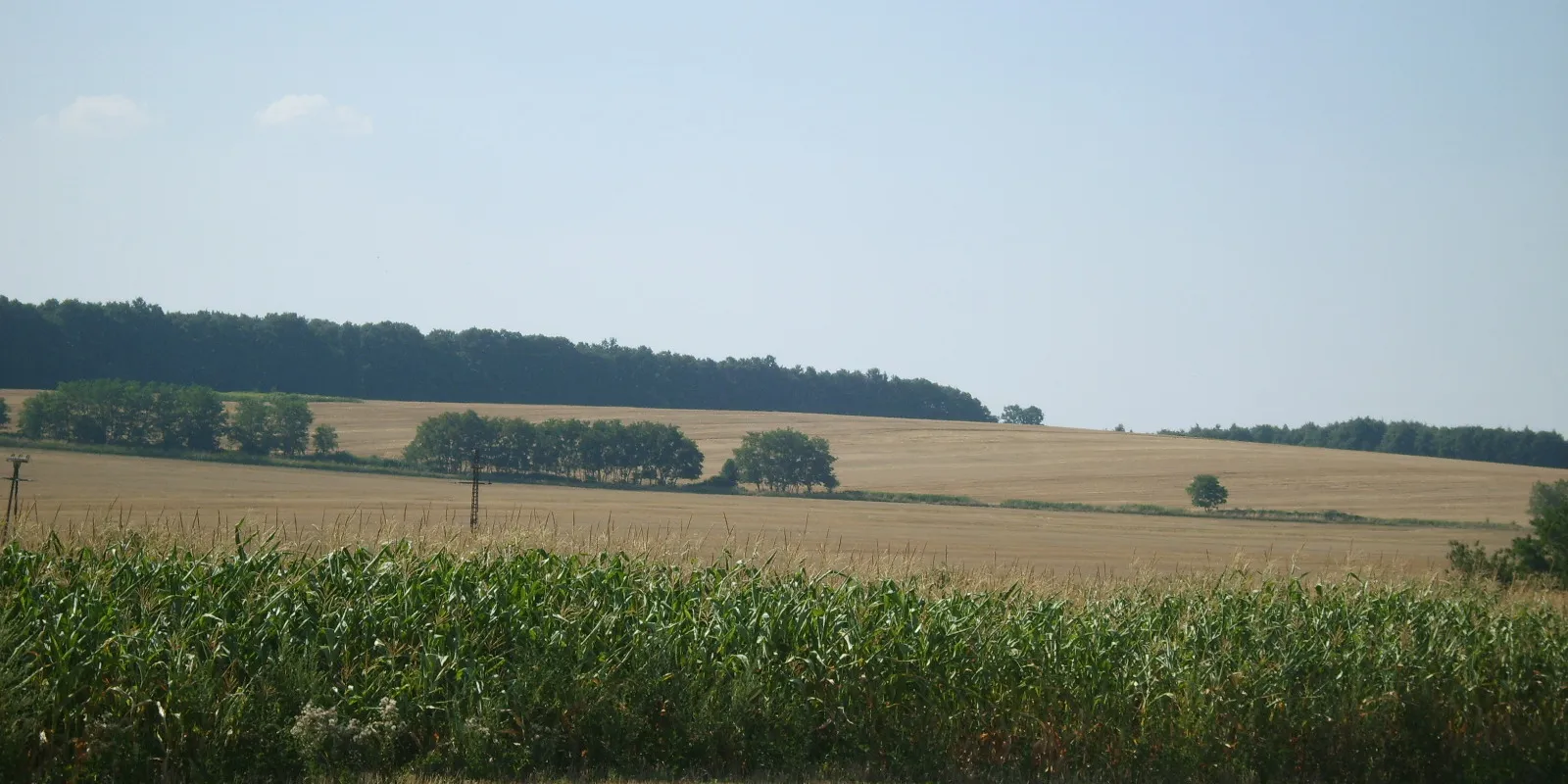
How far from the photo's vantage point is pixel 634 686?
9.46 m

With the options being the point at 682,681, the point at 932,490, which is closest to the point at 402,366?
the point at 932,490

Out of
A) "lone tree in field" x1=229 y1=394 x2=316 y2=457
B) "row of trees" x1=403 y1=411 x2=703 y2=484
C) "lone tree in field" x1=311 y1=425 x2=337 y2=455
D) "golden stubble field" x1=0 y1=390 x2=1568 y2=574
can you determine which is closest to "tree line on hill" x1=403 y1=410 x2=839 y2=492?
"row of trees" x1=403 y1=411 x2=703 y2=484

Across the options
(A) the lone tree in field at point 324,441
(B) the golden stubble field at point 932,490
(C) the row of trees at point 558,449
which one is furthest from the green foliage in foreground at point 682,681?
(A) the lone tree in field at point 324,441

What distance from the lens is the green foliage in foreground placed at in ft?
27.9

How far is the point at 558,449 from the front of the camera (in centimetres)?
6894

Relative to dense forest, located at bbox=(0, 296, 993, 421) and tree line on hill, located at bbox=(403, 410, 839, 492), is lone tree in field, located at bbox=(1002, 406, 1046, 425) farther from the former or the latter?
tree line on hill, located at bbox=(403, 410, 839, 492)

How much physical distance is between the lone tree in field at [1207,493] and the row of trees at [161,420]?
48.4 m

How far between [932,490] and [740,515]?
789 inches

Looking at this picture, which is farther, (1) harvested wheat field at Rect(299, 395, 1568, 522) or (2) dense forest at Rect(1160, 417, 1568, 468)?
(2) dense forest at Rect(1160, 417, 1568, 468)

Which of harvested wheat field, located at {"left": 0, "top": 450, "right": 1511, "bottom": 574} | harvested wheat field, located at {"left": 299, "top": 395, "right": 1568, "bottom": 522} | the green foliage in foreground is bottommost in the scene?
harvested wheat field, located at {"left": 0, "top": 450, "right": 1511, "bottom": 574}

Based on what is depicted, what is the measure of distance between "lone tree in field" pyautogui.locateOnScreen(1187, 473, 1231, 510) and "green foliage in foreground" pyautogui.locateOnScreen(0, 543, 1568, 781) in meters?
51.4

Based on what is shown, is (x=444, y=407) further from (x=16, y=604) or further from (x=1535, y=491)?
(x=16, y=604)

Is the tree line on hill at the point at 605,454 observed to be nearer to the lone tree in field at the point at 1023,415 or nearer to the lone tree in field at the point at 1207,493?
the lone tree in field at the point at 1207,493

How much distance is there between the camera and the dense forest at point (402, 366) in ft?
274
